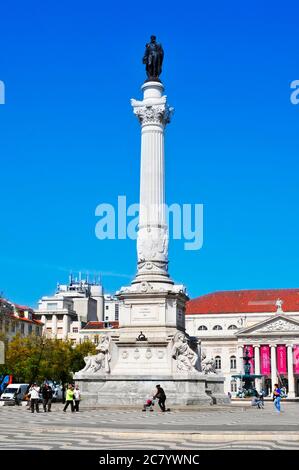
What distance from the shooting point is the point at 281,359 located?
111812 millimetres

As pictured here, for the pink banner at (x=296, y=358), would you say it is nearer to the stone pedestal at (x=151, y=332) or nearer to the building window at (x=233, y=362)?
the building window at (x=233, y=362)

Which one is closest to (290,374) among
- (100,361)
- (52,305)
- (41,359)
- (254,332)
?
(254,332)

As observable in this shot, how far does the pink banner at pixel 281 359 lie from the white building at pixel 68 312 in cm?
3302

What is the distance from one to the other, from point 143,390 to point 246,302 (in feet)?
269

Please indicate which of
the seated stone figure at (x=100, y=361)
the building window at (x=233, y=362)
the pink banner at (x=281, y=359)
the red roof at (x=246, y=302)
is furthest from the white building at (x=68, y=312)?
the seated stone figure at (x=100, y=361)

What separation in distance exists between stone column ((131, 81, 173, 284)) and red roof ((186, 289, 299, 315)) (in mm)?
74611

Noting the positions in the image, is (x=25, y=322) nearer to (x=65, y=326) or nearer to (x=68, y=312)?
(x=65, y=326)

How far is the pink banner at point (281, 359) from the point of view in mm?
111562

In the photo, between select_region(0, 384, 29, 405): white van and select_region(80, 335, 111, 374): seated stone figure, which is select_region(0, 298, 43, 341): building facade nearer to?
select_region(0, 384, 29, 405): white van

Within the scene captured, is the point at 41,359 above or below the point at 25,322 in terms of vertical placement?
below
